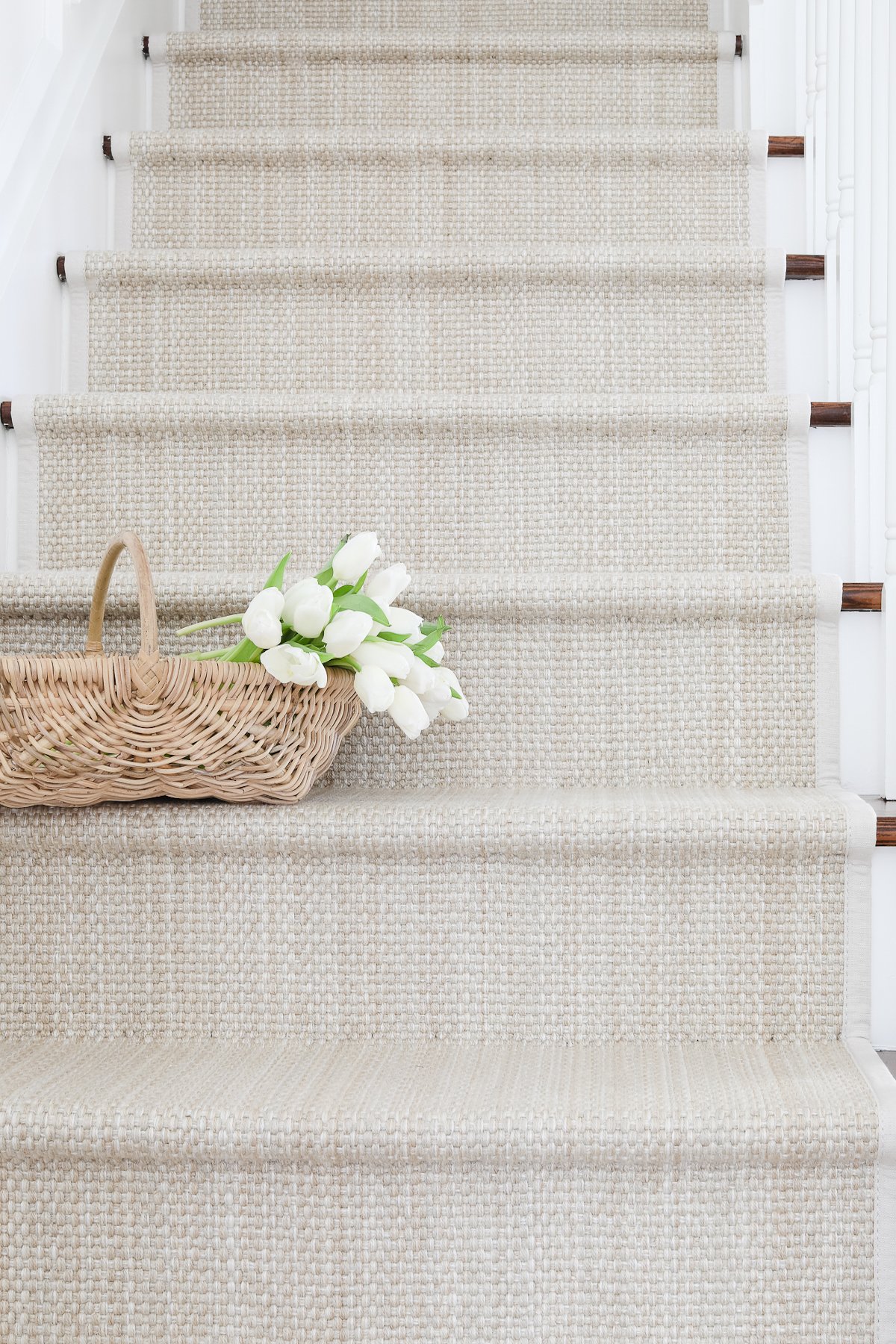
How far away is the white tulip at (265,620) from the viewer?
0.93m

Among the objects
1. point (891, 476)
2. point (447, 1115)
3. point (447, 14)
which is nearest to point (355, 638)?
point (447, 1115)

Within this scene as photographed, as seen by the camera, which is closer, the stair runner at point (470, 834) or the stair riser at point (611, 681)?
the stair runner at point (470, 834)

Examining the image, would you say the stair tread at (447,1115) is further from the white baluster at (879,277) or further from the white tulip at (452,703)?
the white baluster at (879,277)

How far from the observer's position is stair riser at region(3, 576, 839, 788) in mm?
1137

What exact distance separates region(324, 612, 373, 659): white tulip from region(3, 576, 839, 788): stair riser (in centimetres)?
20

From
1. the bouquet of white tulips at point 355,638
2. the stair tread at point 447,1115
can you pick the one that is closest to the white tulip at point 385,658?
the bouquet of white tulips at point 355,638

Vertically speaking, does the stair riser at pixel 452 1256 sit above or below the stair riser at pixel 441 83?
below

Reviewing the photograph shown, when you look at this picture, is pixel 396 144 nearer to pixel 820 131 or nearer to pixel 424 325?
pixel 424 325

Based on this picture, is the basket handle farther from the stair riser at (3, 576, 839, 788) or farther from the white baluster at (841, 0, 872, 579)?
the white baluster at (841, 0, 872, 579)

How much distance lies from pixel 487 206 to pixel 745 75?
19.6 inches

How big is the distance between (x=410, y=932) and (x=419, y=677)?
0.21 meters

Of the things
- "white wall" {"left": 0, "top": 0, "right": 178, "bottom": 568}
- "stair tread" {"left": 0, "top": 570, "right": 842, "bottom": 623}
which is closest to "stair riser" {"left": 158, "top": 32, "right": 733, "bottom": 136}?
"white wall" {"left": 0, "top": 0, "right": 178, "bottom": 568}

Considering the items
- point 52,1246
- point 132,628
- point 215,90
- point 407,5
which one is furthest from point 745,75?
point 52,1246

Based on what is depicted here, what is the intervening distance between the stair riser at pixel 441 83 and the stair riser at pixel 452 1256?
156 cm
